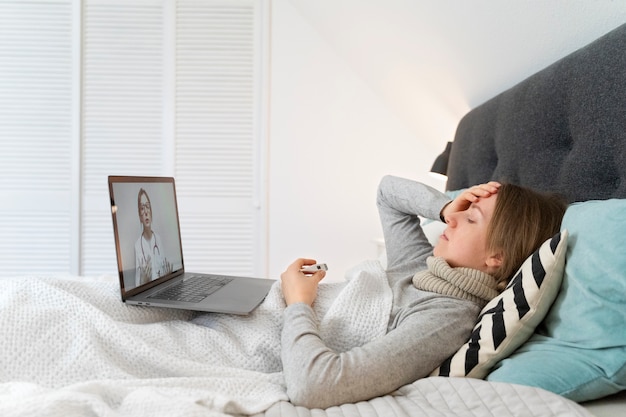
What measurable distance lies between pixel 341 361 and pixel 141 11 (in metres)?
2.89

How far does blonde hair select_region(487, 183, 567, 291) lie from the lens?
3.54ft

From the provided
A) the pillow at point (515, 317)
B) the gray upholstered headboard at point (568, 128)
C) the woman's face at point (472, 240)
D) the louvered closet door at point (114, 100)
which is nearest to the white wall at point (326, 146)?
the louvered closet door at point (114, 100)

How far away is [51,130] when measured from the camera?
3156 millimetres

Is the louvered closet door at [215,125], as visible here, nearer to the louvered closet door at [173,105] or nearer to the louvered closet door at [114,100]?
the louvered closet door at [173,105]

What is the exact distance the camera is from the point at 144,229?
4.44 ft

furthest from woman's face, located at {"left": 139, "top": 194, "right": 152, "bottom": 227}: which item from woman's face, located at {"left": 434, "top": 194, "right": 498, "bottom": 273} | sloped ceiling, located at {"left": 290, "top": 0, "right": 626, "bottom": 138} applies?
sloped ceiling, located at {"left": 290, "top": 0, "right": 626, "bottom": 138}

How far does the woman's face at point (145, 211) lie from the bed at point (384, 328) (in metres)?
0.21

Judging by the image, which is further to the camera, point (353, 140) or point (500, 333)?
point (353, 140)

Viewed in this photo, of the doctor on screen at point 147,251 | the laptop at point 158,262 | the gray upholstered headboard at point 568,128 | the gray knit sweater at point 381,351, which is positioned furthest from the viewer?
the doctor on screen at point 147,251

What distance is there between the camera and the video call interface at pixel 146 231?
4.00 feet

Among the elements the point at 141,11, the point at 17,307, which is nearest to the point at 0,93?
the point at 141,11

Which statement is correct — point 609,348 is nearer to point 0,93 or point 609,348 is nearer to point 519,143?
point 519,143

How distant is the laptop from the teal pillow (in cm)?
53

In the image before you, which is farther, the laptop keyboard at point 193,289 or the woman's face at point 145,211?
the woman's face at point 145,211
